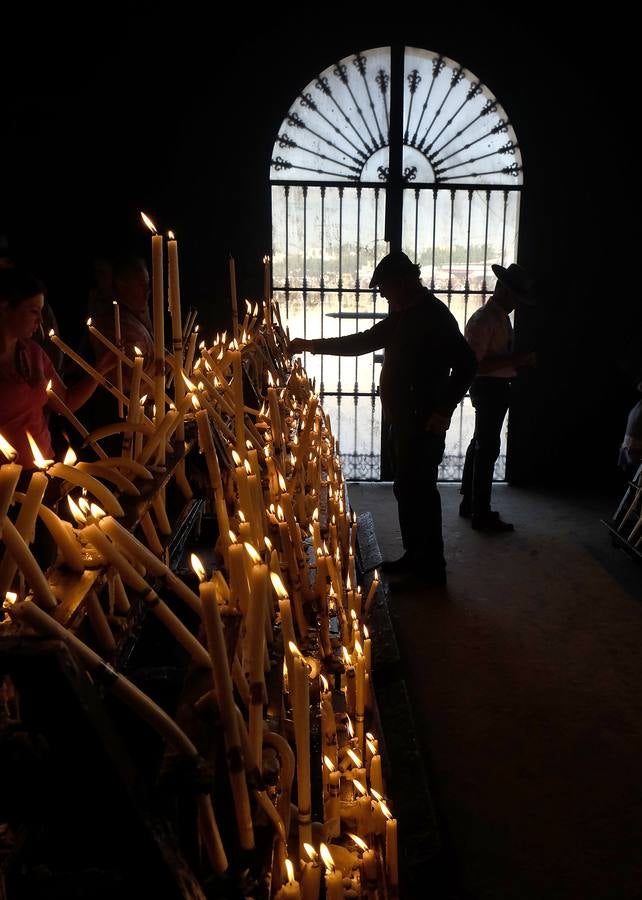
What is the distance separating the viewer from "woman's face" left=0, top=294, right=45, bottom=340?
7.66 ft

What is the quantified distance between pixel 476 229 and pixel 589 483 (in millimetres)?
2044

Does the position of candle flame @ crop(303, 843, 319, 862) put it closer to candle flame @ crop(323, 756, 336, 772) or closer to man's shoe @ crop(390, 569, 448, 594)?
candle flame @ crop(323, 756, 336, 772)

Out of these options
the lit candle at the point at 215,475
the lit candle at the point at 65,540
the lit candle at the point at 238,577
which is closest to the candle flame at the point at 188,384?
the lit candle at the point at 215,475

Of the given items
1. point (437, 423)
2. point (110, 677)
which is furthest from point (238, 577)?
point (437, 423)

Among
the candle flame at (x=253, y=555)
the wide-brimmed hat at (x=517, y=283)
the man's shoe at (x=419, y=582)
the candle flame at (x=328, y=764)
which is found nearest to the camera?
the candle flame at (x=253, y=555)

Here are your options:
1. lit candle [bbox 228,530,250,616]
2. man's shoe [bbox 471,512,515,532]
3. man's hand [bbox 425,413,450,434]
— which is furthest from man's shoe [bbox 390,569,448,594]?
lit candle [bbox 228,530,250,616]

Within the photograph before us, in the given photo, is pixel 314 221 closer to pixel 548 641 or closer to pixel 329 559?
pixel 548 641

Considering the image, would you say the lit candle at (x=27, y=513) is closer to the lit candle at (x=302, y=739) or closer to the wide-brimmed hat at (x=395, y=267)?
the lit candle at (x=302, y=739)

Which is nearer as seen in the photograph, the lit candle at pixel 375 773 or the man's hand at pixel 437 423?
the lit candle at pixel 375 773

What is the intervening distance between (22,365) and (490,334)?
118 inches

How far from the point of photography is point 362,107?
207 inches

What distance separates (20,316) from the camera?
7.73 ft

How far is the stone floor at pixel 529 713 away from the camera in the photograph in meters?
2.00

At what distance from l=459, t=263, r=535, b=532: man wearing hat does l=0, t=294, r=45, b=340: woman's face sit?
9.38 feet
